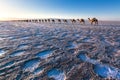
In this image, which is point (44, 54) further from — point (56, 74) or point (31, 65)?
point (56, 74)

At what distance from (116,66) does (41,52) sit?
156 inches

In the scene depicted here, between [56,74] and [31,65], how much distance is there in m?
1.39

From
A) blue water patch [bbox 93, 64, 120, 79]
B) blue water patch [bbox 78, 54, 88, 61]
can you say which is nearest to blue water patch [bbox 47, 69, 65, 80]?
blue water patch [bbox 93, 64, 120, 79]

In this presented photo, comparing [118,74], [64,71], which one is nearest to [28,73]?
[64,71]

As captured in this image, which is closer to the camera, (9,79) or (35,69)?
(9,79)

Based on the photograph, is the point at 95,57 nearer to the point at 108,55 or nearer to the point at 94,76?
the point at 108,55

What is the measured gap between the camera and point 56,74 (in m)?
5.87

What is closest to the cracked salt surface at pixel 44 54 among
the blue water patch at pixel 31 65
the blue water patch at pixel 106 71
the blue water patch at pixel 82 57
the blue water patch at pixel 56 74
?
the blue water patch at pixel 31 65

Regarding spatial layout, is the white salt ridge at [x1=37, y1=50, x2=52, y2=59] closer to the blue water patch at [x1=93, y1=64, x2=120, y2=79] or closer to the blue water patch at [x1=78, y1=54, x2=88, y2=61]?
the blue water patch at [x1=78, y1=54, x2=88, y2=61]

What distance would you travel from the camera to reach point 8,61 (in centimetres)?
725

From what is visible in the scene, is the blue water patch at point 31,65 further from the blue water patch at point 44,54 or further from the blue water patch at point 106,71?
the blue water patch at point 106,71

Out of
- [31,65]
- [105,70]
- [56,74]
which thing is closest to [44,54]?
[31,65]

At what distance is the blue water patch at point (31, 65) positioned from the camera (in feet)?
20.9

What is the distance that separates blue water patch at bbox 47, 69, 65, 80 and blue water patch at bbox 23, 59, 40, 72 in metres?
0.73
